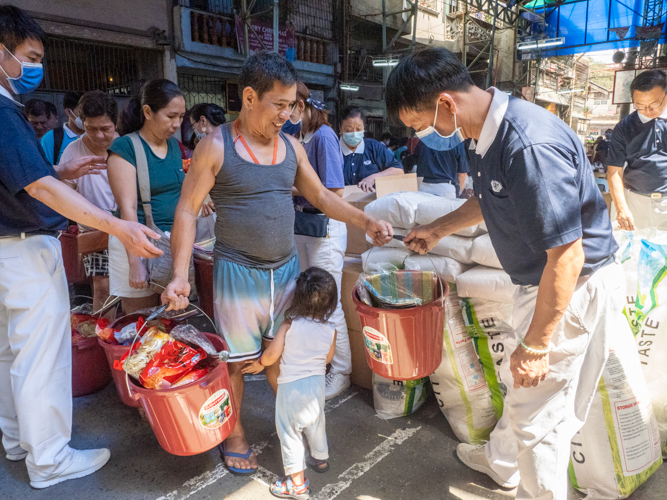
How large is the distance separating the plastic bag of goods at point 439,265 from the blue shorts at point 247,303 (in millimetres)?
743

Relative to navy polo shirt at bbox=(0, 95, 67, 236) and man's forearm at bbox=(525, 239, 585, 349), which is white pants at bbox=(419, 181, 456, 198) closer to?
man's forearm at bbox=(525, 239, 585, 349)

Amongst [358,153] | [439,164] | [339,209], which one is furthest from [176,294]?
[439,164]

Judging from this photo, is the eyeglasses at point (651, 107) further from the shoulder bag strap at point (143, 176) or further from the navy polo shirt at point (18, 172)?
the navy polo shirt at point (18, 172)

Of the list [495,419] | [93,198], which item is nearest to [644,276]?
[495,419]

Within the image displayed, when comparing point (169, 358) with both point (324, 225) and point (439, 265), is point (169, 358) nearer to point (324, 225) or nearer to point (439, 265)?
point (324, 225)

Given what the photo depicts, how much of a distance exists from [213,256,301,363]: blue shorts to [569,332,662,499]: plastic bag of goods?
1.36 meters

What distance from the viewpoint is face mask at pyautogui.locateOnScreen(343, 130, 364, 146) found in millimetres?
3916

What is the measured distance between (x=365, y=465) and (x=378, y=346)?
2.12 feet

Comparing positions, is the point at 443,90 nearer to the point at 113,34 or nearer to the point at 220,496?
the point at 220,496

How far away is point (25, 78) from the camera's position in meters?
1.90

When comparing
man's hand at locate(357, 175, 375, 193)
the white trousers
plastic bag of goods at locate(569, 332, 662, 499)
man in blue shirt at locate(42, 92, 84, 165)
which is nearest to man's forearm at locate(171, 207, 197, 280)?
plastic bag of goods at locate(569, 332, 662, 499)

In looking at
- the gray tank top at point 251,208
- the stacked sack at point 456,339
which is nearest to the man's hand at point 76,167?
the gray tank top at point 251,208

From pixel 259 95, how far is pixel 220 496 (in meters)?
1.70

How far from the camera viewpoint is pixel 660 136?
3.30m
